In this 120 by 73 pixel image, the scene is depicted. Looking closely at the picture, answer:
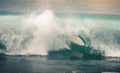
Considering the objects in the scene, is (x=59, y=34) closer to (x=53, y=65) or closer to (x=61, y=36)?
(x=61, y=36)

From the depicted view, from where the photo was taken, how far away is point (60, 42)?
116 inches

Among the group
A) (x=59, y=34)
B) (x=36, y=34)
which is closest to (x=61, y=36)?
(x=59, y=34)

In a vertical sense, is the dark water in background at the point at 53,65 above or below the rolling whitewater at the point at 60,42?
below

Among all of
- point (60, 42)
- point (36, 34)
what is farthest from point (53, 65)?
point (36, 34)

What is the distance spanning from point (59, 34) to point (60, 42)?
9 centimetres

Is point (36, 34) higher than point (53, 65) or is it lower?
higher

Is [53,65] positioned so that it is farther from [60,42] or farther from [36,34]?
[36,34]

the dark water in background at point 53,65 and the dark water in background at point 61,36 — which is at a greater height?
the dark water in background at point 61,36

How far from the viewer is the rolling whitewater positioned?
289cm

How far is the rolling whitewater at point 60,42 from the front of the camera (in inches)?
114

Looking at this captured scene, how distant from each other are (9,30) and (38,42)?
0.34m

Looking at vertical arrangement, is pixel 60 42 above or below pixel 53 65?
above

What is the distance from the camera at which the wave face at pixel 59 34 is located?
9.52 feet

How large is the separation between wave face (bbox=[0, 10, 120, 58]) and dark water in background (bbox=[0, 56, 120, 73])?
0.22 ft
